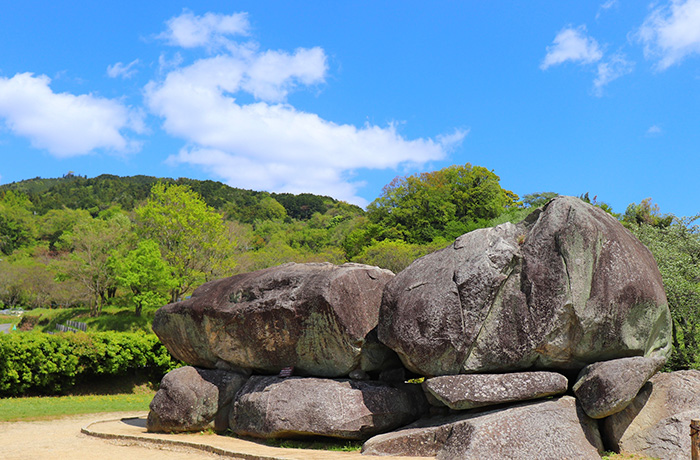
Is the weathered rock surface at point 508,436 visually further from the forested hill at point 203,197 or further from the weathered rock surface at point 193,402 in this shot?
the forested hill at point 203,197

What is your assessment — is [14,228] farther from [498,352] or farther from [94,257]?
[498,352]

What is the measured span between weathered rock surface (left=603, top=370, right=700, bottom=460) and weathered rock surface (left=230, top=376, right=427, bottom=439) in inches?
177

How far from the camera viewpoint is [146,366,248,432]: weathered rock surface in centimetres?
1450

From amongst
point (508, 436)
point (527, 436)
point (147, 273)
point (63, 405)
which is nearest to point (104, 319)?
point (147, 273)

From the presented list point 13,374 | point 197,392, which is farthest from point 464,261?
point 13,374

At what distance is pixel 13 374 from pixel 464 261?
18.7 metres

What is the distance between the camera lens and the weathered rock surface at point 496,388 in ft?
36.2

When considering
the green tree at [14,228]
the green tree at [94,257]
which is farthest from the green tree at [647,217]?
the green tree at [14,228]

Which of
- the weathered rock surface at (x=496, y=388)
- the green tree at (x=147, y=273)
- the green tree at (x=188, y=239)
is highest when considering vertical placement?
the green tree at (x=188, y=239)

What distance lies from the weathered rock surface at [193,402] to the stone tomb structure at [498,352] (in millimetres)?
1061

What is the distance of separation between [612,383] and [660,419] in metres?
1.54

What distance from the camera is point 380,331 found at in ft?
41.8

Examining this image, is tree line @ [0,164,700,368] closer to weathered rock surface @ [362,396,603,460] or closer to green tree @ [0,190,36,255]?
green tree @ [0,190,36,255]

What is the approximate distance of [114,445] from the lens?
1334 centimetres
